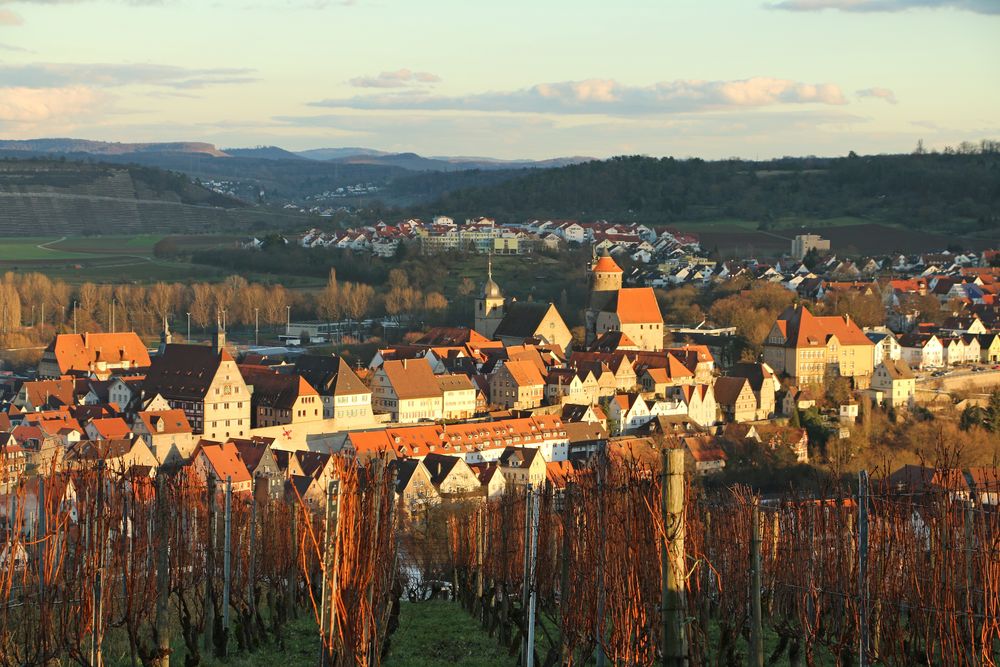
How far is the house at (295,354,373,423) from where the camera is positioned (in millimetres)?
52531

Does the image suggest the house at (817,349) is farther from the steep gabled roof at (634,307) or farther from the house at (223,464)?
the house at (223,464)

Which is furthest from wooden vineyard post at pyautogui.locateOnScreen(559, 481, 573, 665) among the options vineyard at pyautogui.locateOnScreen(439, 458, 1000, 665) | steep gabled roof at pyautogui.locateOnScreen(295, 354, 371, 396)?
steep gabled roof at pyautogui.locateOnScreen(295, 354, 371, 396)

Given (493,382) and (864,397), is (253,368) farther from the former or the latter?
(864,397)

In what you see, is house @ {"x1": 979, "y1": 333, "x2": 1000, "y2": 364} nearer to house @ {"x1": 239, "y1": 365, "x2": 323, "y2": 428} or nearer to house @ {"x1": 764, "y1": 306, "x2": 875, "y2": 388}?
house @ {"x1": 764, "y1": 306, "x2": 875, "y2": 388}

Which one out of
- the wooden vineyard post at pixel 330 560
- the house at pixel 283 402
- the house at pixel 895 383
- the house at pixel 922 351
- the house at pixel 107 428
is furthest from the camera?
the house at pixel 922 351

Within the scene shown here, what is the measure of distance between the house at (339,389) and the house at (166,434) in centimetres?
583

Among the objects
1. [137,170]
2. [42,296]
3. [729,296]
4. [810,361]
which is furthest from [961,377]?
[137,170]

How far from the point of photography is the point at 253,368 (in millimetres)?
54094

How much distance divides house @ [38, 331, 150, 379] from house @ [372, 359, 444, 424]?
38.0ft

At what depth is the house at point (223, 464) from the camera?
39812 mm

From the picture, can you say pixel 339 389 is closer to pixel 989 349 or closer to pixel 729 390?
pixel 729 390

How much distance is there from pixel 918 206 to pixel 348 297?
51988 mm

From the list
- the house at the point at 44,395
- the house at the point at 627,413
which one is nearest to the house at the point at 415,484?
the house at the point at 627,413

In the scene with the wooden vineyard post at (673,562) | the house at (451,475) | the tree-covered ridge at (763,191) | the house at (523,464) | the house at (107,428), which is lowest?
the house at (523,464)
